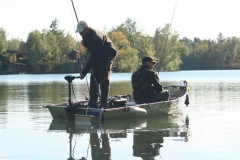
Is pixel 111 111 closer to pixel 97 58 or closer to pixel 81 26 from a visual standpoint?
pixel 97 58

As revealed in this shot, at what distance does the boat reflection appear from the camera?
8383 mm

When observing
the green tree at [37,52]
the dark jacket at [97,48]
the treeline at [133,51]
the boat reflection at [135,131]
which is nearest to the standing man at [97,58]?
the dark jacket at [97,48]

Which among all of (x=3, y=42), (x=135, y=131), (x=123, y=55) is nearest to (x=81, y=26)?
(x=135, y=131)

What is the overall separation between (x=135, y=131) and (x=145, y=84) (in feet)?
8.32

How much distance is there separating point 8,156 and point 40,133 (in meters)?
2.58

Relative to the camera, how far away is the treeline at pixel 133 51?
92.1 m

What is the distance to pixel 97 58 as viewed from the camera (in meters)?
12.2

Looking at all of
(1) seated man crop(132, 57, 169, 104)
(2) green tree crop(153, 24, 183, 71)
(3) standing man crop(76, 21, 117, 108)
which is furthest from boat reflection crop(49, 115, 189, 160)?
(2) green tree crop(153, 24, 183, 71)

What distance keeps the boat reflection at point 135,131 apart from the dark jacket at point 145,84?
62 cm

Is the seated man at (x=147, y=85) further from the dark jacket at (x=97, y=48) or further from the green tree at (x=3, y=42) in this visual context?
the green tree at (x=3, y=42)

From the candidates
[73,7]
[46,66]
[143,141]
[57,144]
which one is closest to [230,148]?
[143,141]

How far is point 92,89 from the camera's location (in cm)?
1273

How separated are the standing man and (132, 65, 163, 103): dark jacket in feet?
3.03

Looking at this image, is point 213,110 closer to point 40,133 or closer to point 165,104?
point 165,104
